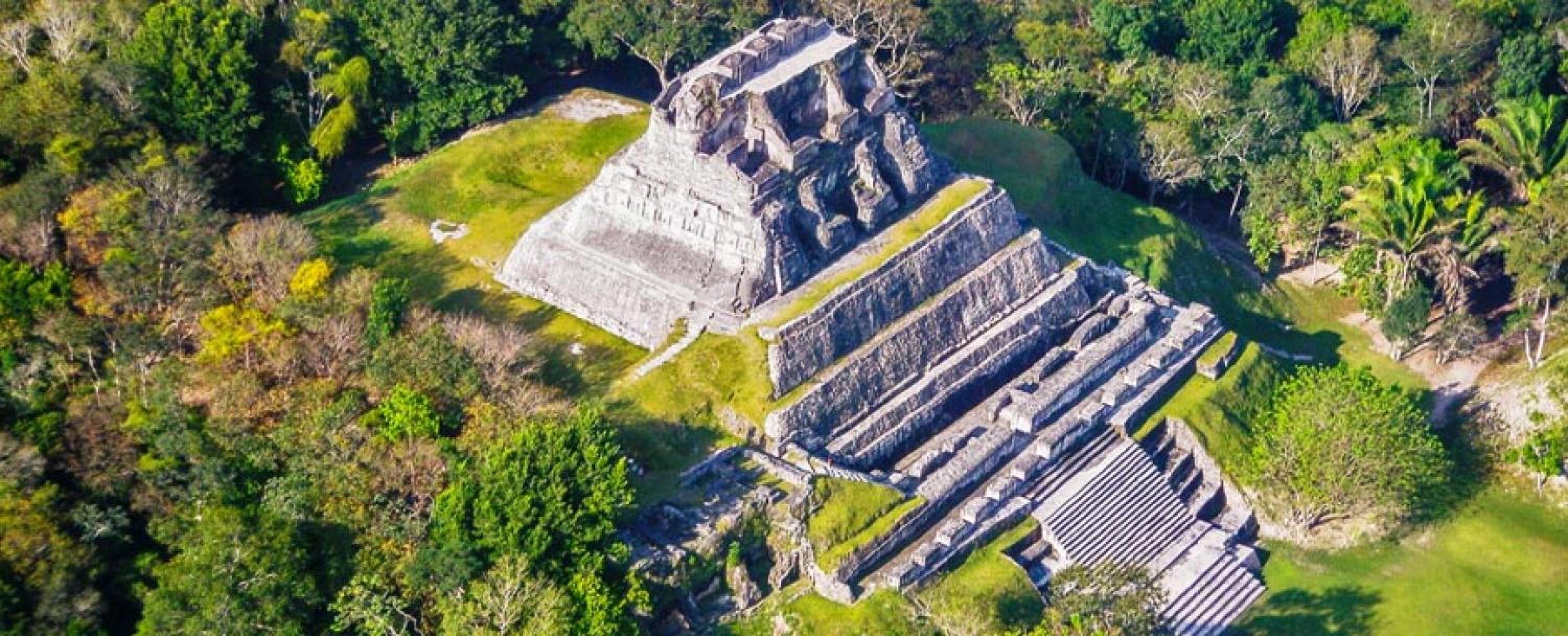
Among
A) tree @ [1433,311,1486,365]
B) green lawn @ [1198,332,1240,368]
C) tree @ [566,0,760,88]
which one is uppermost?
tree @ [566,0,760,88]

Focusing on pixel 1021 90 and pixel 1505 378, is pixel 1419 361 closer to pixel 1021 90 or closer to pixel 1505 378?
pixel 1505 378

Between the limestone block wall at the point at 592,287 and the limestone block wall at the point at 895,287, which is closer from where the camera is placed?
the limestone block wall at the point at 895,287

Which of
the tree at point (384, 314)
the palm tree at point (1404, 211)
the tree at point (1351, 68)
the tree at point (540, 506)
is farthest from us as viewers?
the tree at point (1351, 68)

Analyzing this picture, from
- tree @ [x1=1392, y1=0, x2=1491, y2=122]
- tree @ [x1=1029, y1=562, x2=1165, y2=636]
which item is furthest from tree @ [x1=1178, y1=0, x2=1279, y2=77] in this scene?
tree @ [x1=1029, y1=562, x2=1165, y2=636]

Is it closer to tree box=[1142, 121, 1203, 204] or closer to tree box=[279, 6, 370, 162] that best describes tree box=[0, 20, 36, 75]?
tree box=[279, 6, 370, 162]

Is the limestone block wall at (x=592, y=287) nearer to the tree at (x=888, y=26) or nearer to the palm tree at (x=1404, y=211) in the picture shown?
the tree at (x=888, y=26)

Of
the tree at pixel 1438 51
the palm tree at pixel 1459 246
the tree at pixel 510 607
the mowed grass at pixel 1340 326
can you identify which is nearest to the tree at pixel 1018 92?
the mowed grass at pixel 1340 326
